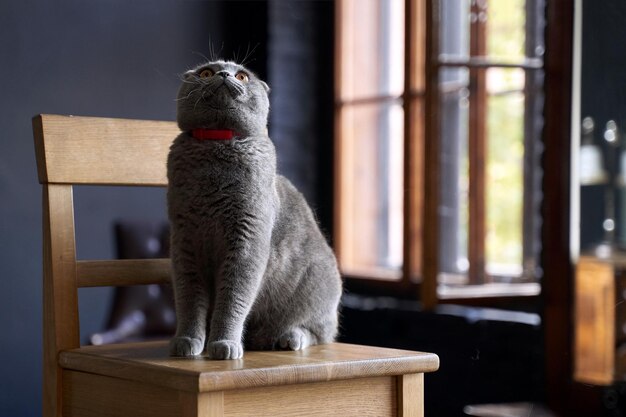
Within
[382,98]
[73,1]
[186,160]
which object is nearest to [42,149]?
[186,160]

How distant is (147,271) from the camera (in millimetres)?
1503

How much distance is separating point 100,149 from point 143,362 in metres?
0.46

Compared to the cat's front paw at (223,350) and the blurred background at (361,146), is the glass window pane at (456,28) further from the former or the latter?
the cat's front paw at (223,350)

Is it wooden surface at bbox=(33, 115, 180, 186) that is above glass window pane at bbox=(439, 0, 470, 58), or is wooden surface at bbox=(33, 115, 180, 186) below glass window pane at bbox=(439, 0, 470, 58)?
below

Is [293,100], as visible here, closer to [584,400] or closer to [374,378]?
[584,400]

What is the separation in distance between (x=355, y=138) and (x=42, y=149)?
9.74ft

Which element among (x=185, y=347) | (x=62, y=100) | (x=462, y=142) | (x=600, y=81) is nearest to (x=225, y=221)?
(x=185, y=347)

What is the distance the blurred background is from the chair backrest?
5.47 feet

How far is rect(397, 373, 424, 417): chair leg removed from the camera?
124 centimetres

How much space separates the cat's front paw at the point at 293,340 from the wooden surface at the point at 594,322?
1.70 meters

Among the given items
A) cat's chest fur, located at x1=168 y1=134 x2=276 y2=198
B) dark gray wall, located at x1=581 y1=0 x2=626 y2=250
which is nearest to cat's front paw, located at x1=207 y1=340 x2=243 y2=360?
cat's chest fur, located at x1=168 y1=134 x2=276 y2=198

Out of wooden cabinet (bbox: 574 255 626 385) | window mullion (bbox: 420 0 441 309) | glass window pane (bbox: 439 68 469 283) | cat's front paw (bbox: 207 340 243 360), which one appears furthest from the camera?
glass window pane (bbox: 439 68 469 283)

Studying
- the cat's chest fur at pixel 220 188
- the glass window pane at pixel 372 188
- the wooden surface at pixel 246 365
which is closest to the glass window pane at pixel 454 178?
the glass window pane at pixel 372 188

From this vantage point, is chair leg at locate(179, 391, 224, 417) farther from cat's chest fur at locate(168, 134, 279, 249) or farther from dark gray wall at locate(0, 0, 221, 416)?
dark gray wall at locate(0, 0, 221, 416)
